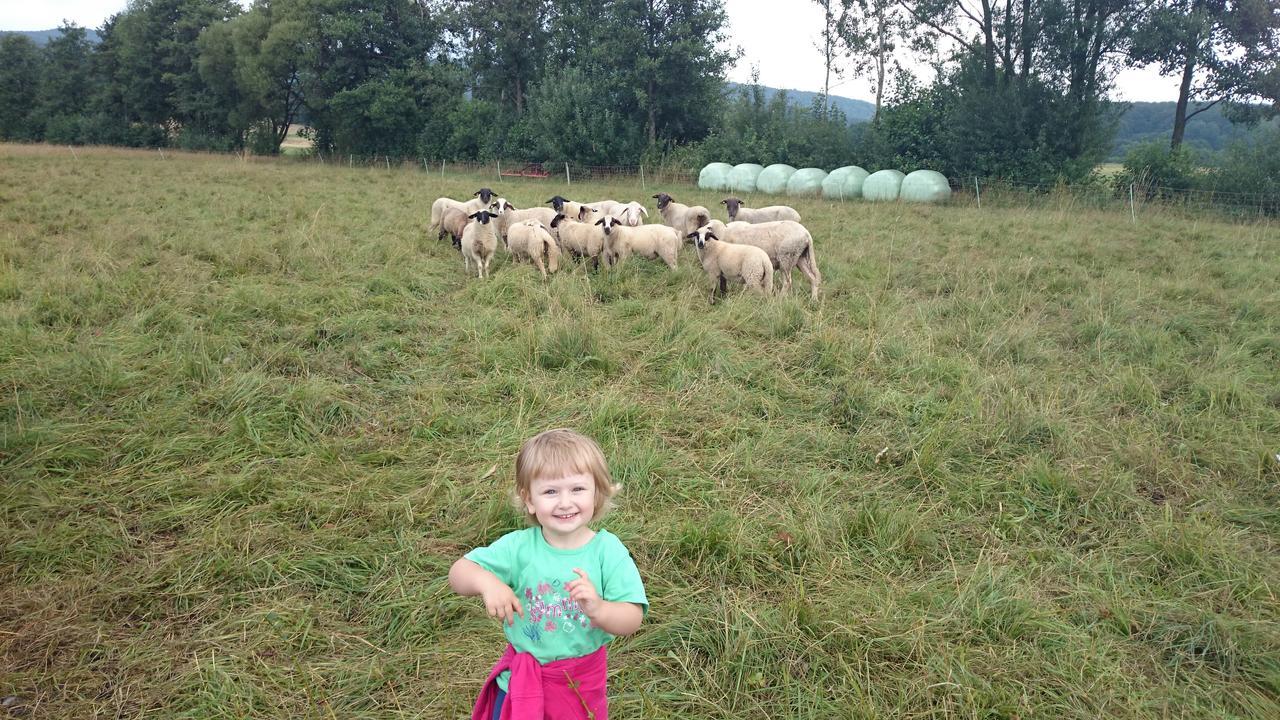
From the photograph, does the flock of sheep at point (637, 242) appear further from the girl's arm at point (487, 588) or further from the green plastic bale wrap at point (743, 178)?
the green plastic bale wrap at point (743, 178)

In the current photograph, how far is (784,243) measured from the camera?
9.16 meters

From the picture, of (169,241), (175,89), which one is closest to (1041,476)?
(169,241)

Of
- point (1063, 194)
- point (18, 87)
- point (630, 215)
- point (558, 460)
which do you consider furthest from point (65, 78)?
point (558, 460)

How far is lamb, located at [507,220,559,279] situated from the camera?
9.41 m

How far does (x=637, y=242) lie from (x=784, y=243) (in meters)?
2.04

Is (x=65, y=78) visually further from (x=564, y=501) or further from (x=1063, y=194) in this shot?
(x=564, y=501)

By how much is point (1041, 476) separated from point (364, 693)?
399cm

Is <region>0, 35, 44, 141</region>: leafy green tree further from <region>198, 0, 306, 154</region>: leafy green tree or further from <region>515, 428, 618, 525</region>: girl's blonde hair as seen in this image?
<region>515, 428, 618, 525</region>: girl's blonde hair

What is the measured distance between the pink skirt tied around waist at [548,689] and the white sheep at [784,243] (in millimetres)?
7263

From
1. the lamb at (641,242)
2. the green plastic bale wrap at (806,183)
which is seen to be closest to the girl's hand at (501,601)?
the lamb at (641,242)

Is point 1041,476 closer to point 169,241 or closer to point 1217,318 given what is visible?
point 1217,318

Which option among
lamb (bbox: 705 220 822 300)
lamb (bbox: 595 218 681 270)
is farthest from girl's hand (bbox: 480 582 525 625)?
lamb (bbox: 595 218 681 270)

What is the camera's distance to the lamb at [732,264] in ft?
27.3

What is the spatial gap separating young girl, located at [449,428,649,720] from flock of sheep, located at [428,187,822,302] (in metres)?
6.54
